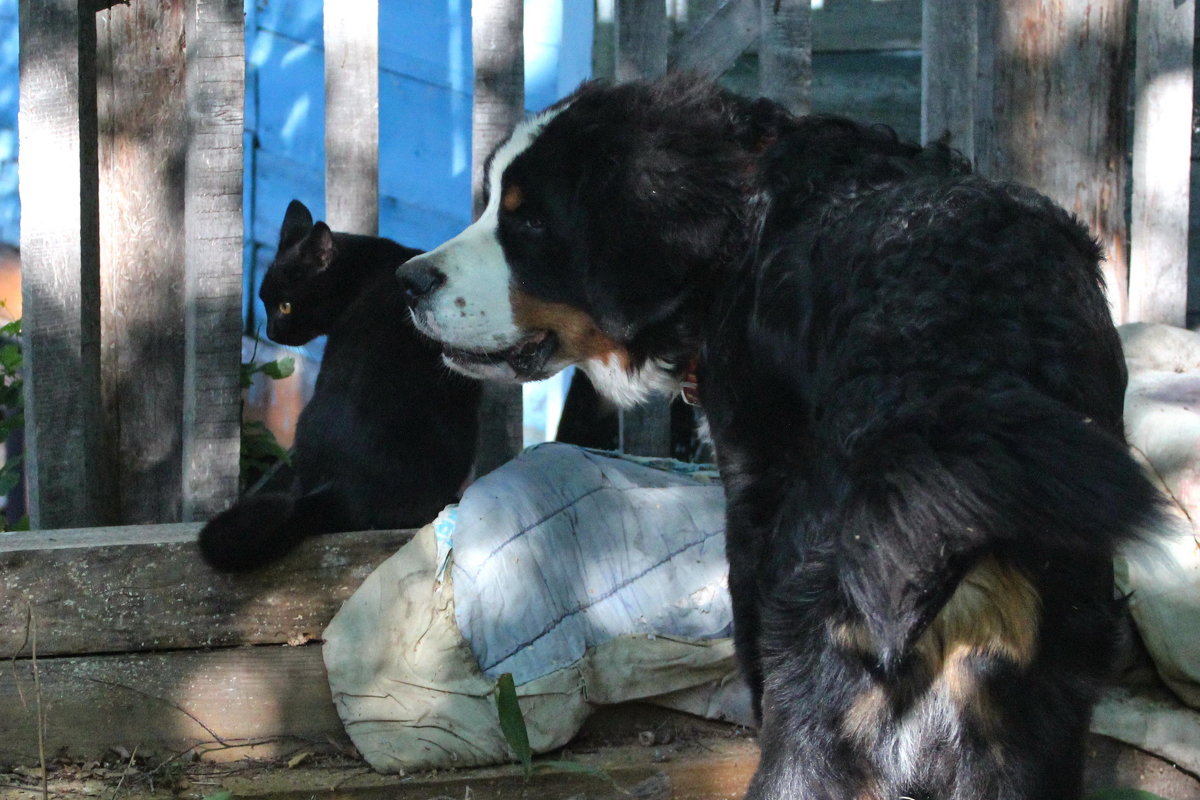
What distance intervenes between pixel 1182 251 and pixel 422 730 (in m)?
2.78

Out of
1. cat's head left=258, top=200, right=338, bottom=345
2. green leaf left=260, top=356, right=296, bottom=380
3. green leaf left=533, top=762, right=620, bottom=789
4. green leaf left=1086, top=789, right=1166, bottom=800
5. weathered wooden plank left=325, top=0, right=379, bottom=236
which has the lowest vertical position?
green leaf left=533, top=762, right=620, bottom=789

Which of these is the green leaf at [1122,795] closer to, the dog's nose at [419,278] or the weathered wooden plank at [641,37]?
the dog's nose at [419,278]

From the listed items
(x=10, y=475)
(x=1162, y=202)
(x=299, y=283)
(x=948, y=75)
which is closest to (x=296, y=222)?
(x=299, y=283)

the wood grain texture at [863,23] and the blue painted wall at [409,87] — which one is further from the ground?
the wood grain texture at [863,23]

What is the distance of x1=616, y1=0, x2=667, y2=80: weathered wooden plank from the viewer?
398cm

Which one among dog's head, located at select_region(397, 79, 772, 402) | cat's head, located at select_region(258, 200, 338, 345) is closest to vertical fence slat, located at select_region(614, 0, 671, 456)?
dog's head, located at select_region(397, 79, 772, 402)

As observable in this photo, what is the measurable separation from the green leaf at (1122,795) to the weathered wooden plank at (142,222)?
2.71 metres

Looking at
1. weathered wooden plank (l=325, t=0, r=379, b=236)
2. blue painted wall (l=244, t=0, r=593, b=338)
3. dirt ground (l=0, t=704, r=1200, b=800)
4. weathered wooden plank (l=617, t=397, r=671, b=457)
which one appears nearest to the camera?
dirt ground (l=0, t=704, r=1200, b=800)

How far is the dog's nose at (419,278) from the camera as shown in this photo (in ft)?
9.29

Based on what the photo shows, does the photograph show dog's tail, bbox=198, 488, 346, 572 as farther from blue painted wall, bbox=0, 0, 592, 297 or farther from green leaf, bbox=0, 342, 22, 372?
blue painted wall, bbox=0, 0, 592, 297

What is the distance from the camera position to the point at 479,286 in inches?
110

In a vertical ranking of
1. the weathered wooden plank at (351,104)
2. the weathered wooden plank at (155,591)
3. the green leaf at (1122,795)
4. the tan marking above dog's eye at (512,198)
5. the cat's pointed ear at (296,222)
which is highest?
the weathered wooden plank at (351,104)

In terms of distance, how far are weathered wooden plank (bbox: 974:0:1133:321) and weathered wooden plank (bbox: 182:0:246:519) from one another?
2114 mm

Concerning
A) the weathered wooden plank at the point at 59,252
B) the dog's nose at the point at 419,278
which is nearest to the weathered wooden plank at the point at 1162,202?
the dog's nose at the point at 419,278
